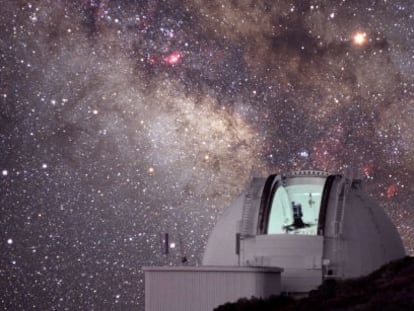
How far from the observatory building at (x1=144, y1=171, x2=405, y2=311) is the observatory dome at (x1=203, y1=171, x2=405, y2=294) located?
3 cm

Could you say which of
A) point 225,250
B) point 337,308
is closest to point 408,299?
point 337,308

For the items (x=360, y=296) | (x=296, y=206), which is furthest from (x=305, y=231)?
(x=360, y=296)

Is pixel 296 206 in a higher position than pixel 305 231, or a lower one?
higher

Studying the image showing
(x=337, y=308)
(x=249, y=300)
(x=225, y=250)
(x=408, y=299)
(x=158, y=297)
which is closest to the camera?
(x=408, y=299)

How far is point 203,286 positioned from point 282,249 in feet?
8.24

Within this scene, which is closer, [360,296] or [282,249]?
[360,296]

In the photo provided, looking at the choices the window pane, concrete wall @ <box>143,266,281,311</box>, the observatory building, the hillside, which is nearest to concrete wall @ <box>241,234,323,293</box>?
the observatory building

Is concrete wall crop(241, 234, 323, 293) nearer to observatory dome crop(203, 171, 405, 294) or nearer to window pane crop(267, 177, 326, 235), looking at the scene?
observatory dome crop(203, 171, 405, 294)

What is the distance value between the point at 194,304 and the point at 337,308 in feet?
19.1

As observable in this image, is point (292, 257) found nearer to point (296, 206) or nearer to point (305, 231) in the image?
point (296, 206)

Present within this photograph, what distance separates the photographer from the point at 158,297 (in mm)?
23500

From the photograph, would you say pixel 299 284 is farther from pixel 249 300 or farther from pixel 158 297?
pixel 158 297

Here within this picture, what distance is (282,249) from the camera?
78.1ft

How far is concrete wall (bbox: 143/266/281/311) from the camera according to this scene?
22531 millimetres
